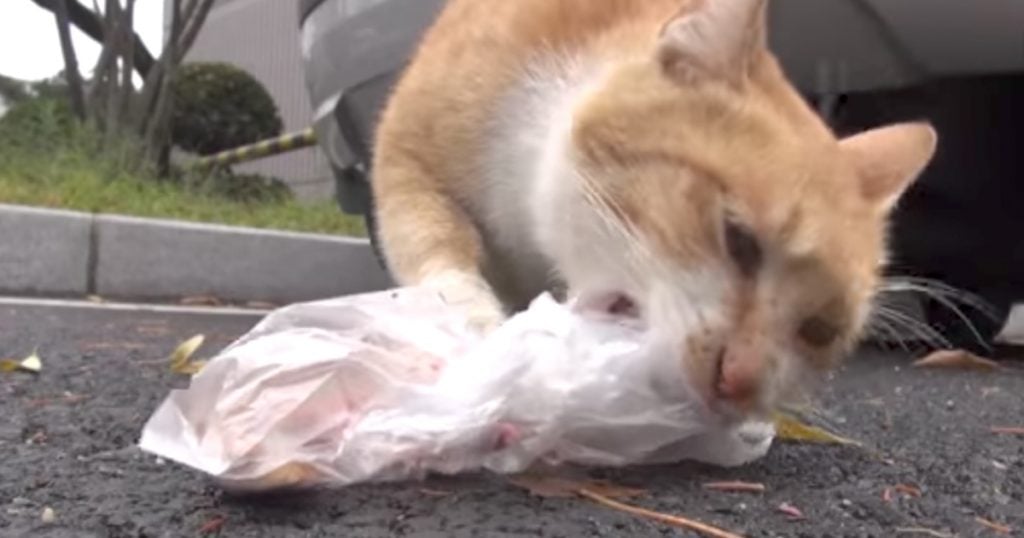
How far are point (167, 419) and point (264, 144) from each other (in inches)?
222

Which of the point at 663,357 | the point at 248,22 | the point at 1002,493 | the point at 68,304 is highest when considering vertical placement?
the point at 663,357

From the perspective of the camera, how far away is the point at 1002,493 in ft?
5.12

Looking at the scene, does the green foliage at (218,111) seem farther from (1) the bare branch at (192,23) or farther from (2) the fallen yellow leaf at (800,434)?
(2) the fallen yellow leaf at (800,434)

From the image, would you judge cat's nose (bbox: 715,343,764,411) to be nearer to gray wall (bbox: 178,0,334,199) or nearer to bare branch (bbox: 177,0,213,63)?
bare branch (bbox: 177,0,213,63)

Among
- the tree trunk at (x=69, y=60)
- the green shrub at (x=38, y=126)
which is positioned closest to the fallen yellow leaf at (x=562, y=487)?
the green shrub at (x=38, y=126)

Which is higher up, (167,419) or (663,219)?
(663,219)

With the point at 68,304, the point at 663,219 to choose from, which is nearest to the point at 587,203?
the point at 663,219

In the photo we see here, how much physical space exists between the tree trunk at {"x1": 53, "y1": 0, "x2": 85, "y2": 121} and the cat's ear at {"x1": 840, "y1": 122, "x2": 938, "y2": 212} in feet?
17.5

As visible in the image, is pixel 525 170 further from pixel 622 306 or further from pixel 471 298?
pixel 622 306

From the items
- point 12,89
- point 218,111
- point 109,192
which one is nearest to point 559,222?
point 109,192

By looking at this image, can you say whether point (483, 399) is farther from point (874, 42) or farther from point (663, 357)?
point (874, 42)

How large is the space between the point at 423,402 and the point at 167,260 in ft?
11.1

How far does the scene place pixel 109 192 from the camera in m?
5.22

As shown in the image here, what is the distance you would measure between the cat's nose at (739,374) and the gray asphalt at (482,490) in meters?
0.09
